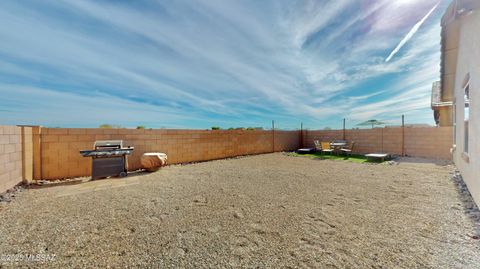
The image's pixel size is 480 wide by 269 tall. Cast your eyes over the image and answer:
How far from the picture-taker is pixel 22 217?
102 inches

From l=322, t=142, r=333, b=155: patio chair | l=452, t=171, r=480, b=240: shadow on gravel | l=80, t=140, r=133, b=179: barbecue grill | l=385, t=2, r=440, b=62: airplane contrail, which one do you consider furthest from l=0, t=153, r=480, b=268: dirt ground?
l=322, t=142, r=333, b=155: patio chair

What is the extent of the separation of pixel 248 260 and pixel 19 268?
205cm

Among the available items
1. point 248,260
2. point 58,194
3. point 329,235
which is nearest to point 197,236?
point 248,260

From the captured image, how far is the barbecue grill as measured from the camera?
4.81m

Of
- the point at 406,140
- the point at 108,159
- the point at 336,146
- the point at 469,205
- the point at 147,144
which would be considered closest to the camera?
the point at 469,205

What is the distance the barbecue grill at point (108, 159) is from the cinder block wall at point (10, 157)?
126 centimetres

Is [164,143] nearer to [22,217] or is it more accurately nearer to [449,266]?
[22,217]

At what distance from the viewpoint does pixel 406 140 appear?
8.73m

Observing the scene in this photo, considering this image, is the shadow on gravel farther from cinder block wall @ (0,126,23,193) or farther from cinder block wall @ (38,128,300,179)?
cinder block wall @ (0,126,23,193)

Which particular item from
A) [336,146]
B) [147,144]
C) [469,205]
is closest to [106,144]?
[147,144]

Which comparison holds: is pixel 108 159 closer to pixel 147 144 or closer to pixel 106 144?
pixel 106 144

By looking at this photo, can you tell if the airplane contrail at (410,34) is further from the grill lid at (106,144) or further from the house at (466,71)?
the grill lid at (106,144)

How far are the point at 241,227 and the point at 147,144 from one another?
5.26 m

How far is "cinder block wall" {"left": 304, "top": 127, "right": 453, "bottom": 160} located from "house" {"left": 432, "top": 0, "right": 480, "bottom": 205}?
9.85ft
